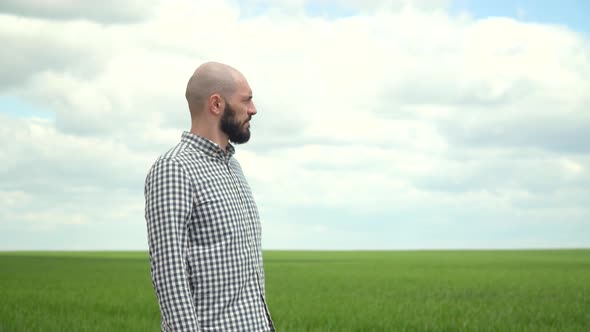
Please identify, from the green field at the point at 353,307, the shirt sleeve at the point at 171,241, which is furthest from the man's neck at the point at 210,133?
the green field at the point at 353,307

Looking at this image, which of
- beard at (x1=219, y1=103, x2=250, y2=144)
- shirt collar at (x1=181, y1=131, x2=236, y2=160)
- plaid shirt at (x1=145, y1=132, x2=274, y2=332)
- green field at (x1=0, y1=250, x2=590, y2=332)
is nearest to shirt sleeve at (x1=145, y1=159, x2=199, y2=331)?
plaid shirt at (x1=145, y1=132, x2=274, y2=332)

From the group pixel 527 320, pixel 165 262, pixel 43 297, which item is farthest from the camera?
pixel 43 297

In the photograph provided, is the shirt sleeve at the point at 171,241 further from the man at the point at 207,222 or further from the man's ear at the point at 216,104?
the man's ear at the point at 216,104

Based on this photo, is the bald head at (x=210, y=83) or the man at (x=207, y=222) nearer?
the man at (x=207, y=222)

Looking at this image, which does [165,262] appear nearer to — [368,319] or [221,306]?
[221,306]

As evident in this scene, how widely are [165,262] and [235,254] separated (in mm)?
330

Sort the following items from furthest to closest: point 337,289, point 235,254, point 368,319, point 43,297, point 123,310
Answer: point 337,289 → point 43,297 → point 123,310 → point 368,319 → point 235,254

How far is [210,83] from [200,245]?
2.34 ft

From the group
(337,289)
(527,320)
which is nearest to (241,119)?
(527,320)

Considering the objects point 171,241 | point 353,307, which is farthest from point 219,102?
point 353,307

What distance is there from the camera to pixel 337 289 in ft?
65.3

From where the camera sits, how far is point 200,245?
2998mm

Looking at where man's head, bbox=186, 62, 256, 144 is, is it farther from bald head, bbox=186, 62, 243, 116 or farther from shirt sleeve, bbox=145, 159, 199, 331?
shirt sleeve, bbox=145, 159, 199, 331

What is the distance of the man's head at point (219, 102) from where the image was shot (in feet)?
10.2
